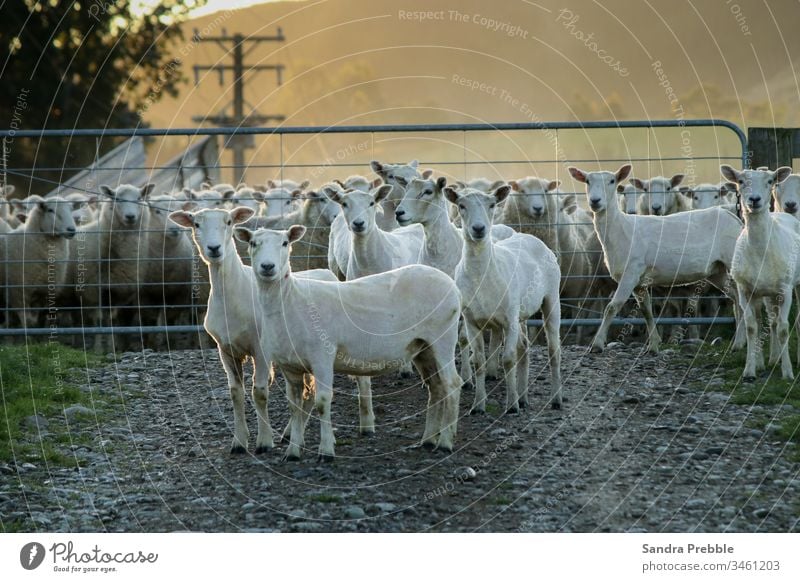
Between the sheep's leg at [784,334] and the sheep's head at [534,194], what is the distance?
4847 millimetres

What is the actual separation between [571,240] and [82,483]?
948 cm

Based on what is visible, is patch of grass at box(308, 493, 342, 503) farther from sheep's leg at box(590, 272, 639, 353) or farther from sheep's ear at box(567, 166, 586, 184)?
sheep's ear at box(567, 166, 586, 184)

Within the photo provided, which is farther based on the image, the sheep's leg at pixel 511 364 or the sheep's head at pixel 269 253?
the sheep's leg at pixel 511 364

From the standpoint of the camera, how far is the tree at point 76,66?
108 feet

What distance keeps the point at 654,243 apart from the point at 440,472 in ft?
19.9

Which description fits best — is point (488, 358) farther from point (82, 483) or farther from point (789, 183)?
point (789, 183)

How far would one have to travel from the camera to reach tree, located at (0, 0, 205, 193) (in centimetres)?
3291

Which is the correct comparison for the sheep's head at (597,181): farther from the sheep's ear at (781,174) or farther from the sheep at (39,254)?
the sheep at (39,254)

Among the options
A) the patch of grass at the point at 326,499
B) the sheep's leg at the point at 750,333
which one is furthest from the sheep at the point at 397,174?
the patch of grass at the point at 326,499

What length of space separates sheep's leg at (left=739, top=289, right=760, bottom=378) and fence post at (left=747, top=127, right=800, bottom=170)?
3.24m

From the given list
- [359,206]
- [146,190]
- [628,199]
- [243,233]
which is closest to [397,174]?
[359,206]

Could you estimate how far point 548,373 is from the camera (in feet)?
40.2

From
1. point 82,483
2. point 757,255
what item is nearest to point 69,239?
point 82,483
